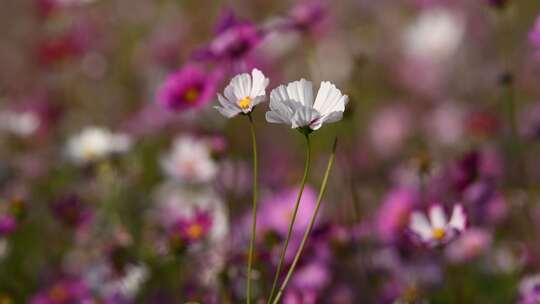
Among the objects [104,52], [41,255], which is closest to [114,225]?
[41,255]

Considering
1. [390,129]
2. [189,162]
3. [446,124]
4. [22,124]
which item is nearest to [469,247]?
[189,162]

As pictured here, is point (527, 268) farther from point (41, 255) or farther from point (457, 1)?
point (457, 1)

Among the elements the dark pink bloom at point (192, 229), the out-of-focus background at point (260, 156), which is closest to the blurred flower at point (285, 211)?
the out-of-focus background at point (260, 156)

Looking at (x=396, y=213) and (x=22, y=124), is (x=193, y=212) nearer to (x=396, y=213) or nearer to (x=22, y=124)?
(x=396, y=213)

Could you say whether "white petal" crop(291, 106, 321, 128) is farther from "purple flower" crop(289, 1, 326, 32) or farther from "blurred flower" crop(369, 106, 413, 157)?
"blurred flower" crop(369, 106, 413, 157)

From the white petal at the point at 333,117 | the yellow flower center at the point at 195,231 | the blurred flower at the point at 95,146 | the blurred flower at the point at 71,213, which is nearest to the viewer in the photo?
the white petal at the point at 333,117

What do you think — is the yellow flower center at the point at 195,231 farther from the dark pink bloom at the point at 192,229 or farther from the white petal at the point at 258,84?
the white petal at the point at 258,84
